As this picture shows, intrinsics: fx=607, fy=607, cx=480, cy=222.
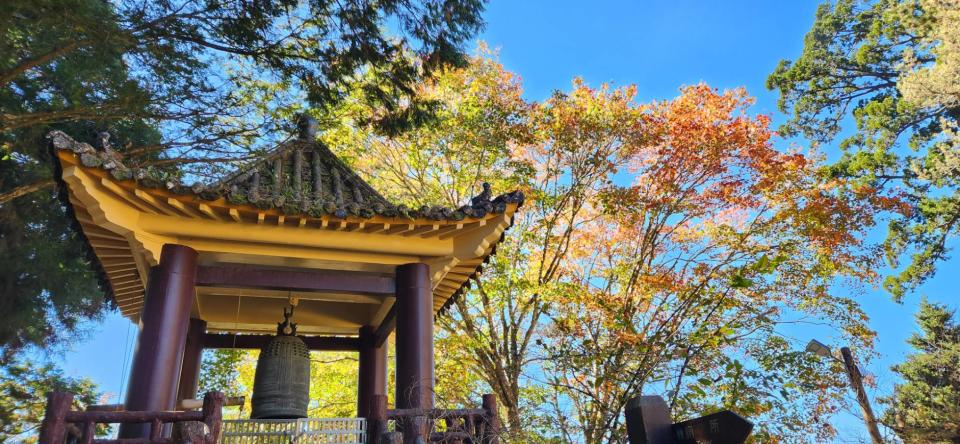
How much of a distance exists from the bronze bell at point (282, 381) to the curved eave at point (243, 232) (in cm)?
72

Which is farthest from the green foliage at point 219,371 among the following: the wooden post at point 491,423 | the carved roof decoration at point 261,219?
the wooden post at point 491,423

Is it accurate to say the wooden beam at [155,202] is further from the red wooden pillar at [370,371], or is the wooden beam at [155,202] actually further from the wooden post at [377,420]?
the red wooden pillar at [370,371]

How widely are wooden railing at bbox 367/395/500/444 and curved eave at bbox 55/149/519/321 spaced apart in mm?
1283

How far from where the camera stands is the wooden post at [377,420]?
3979 millimetres

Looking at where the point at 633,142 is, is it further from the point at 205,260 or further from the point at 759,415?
the point at 205,260

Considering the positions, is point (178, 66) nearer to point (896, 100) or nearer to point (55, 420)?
point (55, 420)

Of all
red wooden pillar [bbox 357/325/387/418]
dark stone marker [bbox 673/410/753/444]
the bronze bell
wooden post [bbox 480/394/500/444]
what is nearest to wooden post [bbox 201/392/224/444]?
the bronze bell

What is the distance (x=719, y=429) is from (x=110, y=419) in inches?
126

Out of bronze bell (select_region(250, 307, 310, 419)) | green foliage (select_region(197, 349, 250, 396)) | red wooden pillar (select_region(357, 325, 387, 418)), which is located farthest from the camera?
green foliage (select_region(197, 349, 250, 396))

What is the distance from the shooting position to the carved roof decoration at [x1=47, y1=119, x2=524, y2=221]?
13.3 ft

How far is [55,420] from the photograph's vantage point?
3346 millimetres

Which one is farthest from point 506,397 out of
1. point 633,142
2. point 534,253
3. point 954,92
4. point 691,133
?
point 954,92

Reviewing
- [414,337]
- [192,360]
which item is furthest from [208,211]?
[192,360]

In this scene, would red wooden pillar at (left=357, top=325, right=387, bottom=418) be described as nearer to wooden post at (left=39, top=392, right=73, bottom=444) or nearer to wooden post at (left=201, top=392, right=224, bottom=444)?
wooden post at (left=201, top=392, right=224, bottom=444)
